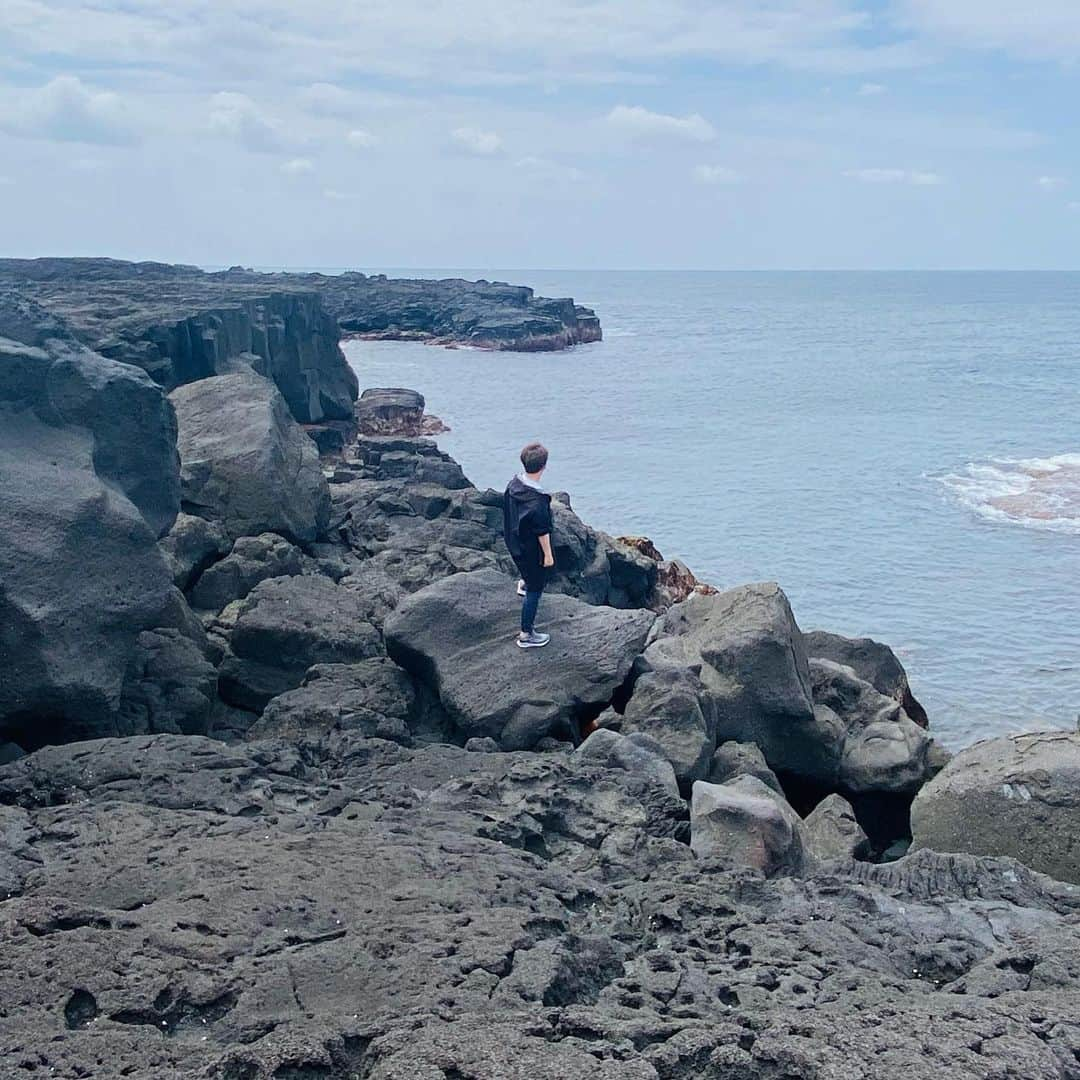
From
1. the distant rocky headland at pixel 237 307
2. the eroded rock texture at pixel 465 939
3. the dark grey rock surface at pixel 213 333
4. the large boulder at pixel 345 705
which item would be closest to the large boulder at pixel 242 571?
the large boulder at pixel 345 705

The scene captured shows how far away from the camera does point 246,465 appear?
38.1ft

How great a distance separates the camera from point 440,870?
4.95 m

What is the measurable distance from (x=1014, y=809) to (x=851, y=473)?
22.1 meters

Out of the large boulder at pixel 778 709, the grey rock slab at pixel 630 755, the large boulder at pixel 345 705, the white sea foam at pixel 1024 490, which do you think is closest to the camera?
the grey rock slab at pixel 630 755

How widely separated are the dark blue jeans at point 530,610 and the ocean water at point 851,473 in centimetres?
565

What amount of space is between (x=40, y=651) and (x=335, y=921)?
3145 mm

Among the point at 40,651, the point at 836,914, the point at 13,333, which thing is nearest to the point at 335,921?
the point at 836,914

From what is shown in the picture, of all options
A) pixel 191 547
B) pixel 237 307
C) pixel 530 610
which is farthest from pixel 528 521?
pixel 237 307

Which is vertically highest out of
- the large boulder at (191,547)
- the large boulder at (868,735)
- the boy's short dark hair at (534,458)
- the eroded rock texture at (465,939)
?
the boy's short dark hair at (534,458)

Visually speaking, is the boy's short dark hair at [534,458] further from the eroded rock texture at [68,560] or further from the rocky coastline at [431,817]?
the eroded rock texture at [68,560]

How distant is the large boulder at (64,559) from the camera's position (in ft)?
22.1

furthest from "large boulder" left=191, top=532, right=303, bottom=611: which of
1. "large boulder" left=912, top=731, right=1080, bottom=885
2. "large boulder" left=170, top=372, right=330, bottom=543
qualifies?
"large boulder" left=912, top=731, right=1080, bottom=885

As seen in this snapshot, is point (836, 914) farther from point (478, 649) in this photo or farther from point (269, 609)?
point (269, 609)

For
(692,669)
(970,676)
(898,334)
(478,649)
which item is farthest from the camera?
(898,334)
